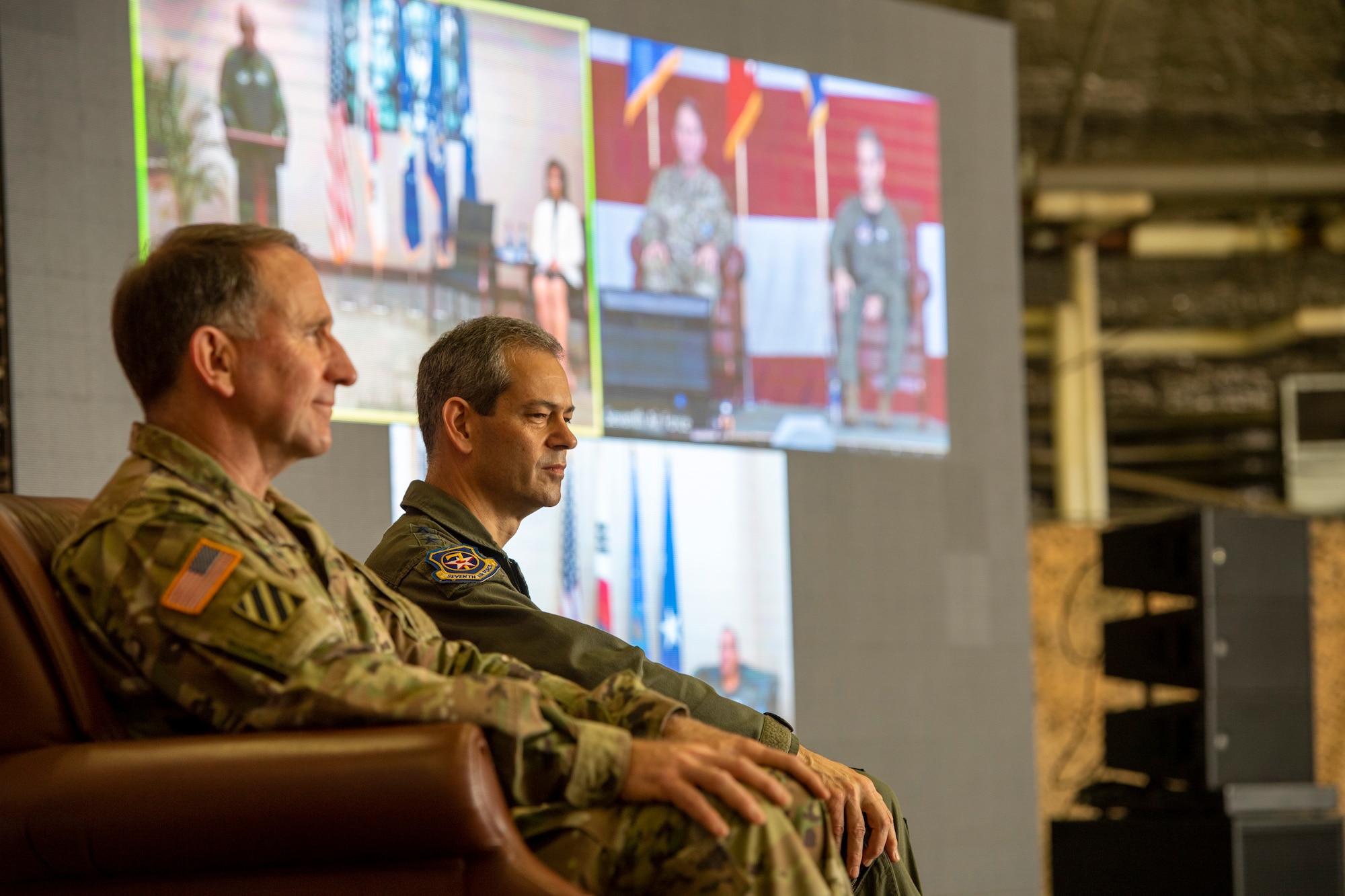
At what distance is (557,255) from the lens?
3648mm

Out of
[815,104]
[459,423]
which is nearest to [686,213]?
[815,104]

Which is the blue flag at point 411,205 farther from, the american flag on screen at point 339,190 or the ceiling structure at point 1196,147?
the ceiling structure at point 1196,147

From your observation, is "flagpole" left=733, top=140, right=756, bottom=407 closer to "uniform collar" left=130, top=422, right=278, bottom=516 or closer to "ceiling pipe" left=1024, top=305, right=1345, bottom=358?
"uniform collar" left=130, top=422, right=278, bottom=516

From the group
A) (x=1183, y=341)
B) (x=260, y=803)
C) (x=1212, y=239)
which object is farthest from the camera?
(x=1183, y=341)

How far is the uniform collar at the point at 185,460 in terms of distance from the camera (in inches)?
53.9

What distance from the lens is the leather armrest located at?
118 centimetres

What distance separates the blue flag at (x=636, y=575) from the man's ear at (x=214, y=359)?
2311 millimetres

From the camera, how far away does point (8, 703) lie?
1.29m

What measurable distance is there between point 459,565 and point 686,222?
2229 mm

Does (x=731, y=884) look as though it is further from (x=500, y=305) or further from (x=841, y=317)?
(x=841, y=317)

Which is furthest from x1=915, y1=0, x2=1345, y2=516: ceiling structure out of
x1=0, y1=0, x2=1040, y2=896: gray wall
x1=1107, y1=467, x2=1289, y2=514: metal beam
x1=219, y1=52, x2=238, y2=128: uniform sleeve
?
x1=219, y1=52, x2=238, y2=128: uniform sleeve

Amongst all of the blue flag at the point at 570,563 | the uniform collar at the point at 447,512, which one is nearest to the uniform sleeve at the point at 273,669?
the uniform collar at the point at 447,512

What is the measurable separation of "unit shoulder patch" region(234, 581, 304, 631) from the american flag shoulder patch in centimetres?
3

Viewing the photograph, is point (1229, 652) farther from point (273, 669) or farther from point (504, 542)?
point (273, 669)
